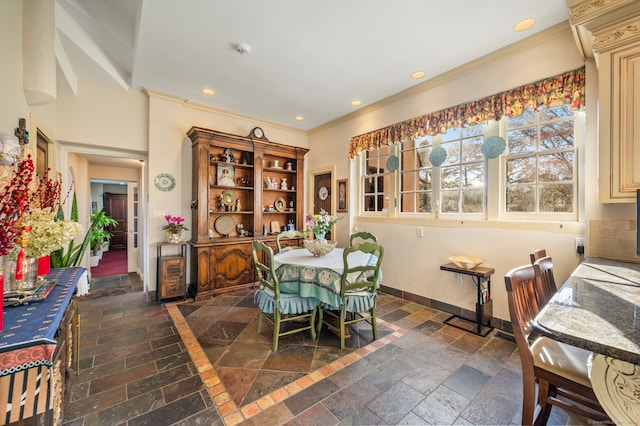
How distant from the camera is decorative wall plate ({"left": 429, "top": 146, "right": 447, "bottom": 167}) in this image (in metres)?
3.21

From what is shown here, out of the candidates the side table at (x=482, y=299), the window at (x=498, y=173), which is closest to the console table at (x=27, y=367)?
the side table at (x=482, y=299)

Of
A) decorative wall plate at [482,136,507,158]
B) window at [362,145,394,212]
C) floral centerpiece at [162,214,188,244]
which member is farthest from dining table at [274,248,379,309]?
floral centerpiece at [162,214,188,244]

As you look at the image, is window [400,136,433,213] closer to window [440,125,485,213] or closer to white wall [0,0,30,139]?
window [440,125,485,213]

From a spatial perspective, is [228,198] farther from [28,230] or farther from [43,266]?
[28,230]

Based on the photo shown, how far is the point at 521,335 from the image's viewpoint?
126cm

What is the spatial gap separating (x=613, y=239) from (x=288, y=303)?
8.95 feet

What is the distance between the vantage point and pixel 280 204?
16.2ft

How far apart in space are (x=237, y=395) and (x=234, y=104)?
12.8 feet

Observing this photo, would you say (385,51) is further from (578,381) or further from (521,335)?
(578,381)

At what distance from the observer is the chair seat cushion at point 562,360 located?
3.92 feet

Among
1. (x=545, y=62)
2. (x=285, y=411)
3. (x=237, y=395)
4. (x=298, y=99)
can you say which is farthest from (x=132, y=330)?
(x=545, y=62)

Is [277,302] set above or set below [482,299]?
above

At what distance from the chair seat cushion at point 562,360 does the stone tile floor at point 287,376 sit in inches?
21.7

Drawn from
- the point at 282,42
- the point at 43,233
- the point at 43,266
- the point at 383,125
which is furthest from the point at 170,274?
the point at 383,125
